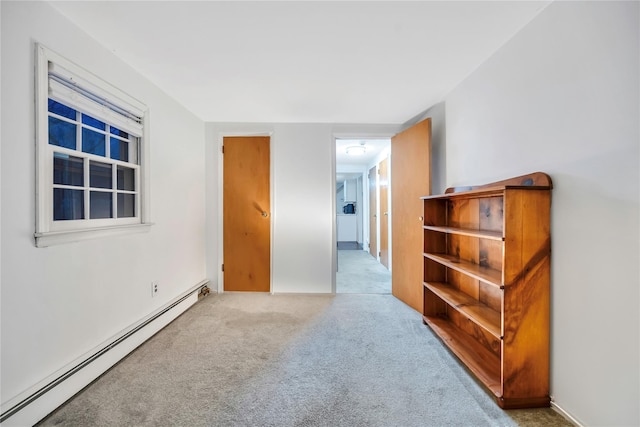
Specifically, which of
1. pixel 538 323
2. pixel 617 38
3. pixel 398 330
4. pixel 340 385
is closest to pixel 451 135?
pixel 617 38

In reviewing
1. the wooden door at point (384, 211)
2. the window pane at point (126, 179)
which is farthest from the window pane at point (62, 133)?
the wooden door at point (384, 211)

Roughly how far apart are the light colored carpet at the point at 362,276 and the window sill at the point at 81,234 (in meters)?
2.34

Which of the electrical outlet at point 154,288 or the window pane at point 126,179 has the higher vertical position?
the window pane at point 126,179

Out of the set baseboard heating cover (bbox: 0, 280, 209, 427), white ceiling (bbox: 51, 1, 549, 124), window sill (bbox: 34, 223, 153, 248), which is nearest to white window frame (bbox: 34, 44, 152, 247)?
window sill (bbox: 34, 223, 153, 248)

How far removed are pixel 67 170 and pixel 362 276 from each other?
356 cm

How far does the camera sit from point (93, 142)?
1634 millimetres

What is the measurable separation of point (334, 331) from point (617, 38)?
2.41 meters

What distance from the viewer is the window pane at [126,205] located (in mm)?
1858

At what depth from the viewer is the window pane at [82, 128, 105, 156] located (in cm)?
156

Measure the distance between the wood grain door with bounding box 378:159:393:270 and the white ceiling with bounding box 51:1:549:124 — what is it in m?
2.17

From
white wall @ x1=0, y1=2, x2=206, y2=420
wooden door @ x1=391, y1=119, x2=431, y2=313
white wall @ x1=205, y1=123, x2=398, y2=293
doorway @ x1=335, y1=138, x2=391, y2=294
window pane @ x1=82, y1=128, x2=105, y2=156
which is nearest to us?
white wall @ x1=0, y1=2, x2=206, y2=420

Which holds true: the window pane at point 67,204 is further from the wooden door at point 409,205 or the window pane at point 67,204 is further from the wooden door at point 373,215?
the wooden door at point 373,215

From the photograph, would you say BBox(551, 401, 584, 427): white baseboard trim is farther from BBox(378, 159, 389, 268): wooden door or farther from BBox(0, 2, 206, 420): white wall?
BBox(378, 159, 389, 268): wooden door

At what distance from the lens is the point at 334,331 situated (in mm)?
2148
